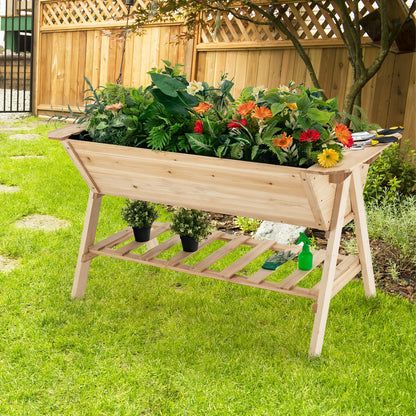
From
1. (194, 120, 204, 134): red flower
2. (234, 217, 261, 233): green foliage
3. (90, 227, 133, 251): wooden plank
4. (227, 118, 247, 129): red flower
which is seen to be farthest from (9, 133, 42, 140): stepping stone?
(227, 118, 247, 129): red flower

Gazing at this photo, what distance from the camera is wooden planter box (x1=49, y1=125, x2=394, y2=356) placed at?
2.21 meters

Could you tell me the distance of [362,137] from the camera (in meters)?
2.58

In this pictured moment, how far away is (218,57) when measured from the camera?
236 inches

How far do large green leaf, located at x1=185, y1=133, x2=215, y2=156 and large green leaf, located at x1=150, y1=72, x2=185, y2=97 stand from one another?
194 mm

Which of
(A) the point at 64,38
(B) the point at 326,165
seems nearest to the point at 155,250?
(B) the point at 326,165

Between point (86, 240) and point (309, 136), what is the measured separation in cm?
132

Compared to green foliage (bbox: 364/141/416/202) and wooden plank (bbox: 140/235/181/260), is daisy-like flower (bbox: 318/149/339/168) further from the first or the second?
green foliage (bbox: 364/141/416/202)

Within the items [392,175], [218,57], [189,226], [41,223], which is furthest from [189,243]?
[218,57]

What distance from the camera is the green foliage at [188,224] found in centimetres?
288

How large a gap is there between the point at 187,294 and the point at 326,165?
129 centimetres

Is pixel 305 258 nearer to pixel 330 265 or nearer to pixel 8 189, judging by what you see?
pixel 330 265

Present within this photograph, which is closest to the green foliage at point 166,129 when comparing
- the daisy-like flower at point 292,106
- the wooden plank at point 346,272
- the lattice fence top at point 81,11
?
the daisy-like flower at point 292,106

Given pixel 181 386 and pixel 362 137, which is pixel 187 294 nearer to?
pixel 181 386

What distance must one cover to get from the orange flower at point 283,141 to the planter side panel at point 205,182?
89mm
